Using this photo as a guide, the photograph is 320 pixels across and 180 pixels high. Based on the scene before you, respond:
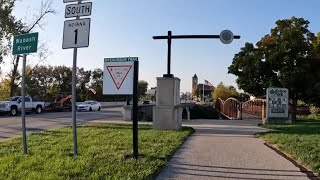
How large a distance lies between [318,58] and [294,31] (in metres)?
2.28

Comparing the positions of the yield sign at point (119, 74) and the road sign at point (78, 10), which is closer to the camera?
the road sign at point (78, 10)

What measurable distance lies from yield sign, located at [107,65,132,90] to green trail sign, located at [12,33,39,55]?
1870 millimetres

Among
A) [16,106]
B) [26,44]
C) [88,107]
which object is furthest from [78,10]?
[88,107]

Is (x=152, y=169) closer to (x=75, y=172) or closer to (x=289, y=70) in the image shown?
(x=75, y=172)

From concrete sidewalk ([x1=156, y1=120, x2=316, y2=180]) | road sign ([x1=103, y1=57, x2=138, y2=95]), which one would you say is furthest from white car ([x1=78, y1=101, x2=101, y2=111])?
road sign ([x1=103, y1=57, x2=138, y2=95])

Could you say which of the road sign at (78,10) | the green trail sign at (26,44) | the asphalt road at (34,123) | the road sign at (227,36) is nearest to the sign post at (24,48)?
the green trail sign at (26,44)

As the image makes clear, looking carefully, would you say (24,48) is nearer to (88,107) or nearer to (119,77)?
(119,77)

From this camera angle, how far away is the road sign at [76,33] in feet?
32.7

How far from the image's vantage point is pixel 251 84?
30.1 m

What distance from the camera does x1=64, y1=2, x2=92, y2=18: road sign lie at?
396 inches

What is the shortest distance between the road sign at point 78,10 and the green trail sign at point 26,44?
972mm

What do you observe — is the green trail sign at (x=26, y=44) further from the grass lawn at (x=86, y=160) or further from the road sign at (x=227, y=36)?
the road sign at (x=227, y=36)

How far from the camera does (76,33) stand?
10070mm

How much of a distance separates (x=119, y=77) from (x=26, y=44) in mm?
2309
